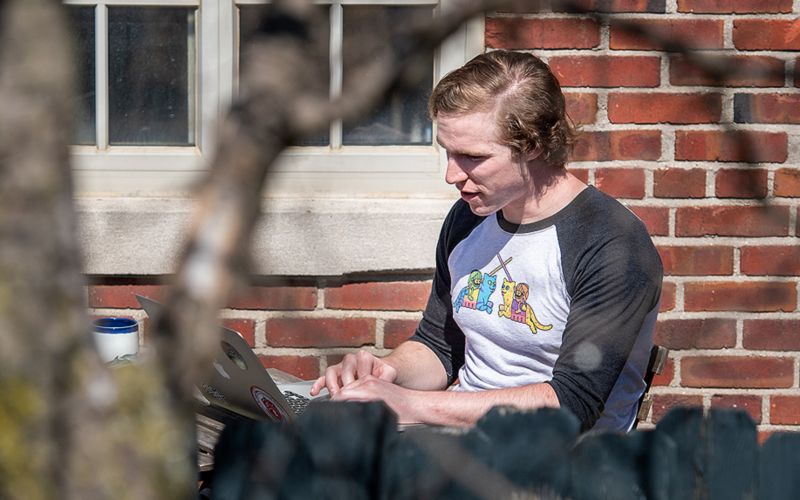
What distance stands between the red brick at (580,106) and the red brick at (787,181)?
1.80 feet

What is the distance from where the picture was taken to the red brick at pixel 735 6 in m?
3.21

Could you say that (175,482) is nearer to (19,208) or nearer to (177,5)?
(19,208)

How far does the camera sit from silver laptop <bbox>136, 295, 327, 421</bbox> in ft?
7.54

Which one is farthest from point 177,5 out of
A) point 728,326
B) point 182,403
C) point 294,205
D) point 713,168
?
point 182,403

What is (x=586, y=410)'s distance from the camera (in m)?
2.46

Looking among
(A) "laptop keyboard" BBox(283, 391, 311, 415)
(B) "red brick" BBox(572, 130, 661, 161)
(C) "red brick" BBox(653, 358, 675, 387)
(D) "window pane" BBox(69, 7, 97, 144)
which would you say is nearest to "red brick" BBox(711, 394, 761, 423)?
(C) "red brick" BBox(653, 358, 675, 387)

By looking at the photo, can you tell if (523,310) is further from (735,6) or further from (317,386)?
(735,6)

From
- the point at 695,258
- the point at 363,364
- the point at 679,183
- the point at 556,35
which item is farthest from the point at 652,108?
the point at 363,364

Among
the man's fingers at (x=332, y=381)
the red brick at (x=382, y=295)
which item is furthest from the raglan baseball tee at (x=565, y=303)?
the red brick at (x=382, y=295)

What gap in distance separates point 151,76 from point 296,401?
124 centimetres

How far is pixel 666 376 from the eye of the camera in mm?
3336

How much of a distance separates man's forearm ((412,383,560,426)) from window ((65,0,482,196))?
1.00 metres

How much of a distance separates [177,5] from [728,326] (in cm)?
181

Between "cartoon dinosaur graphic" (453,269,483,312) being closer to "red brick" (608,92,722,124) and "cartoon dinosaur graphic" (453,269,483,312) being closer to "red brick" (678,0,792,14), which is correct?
"red brick" (608,92,722,124)
